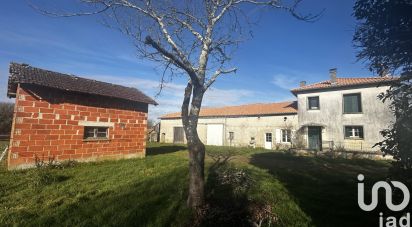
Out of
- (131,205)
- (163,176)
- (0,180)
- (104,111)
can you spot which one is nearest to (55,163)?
(0,180)

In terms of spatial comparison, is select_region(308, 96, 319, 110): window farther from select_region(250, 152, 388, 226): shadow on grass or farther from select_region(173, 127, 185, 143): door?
select_region(173, 127, 185, 143): door

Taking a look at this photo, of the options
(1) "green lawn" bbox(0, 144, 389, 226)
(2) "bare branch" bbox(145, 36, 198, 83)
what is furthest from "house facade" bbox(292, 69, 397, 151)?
(2) "bare branch" bbox(145, 36, 198, 83)

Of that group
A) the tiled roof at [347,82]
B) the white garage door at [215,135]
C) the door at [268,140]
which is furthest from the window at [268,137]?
the white garage door at [215,135]

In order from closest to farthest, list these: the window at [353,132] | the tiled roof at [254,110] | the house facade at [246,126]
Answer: the window at [353,132]
the house facade at [246,126]
the tiled roof at [254,110]

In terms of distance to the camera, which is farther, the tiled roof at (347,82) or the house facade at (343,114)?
the tiled roof at (347,82)

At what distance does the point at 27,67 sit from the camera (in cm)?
1127

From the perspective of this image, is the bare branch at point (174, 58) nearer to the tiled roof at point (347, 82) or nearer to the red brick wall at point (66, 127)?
the red brick wall at point (66, 127)

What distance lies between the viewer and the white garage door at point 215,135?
28.4m

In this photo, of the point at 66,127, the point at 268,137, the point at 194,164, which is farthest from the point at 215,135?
the point at 194,164

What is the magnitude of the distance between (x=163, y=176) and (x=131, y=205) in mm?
3120

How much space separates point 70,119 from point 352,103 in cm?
2025

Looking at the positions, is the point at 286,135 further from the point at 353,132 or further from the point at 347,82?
the point at 347,82

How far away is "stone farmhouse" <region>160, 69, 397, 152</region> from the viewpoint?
18.7 m

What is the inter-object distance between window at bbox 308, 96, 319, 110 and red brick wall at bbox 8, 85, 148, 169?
1541cm
